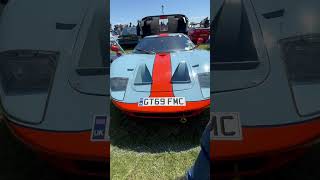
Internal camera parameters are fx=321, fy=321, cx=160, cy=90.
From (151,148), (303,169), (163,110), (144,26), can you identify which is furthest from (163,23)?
(303,169)

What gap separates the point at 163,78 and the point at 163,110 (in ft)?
0.87

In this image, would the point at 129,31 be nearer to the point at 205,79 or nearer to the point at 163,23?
the point at 163,23

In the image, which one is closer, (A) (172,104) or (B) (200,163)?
(B) (200,163)

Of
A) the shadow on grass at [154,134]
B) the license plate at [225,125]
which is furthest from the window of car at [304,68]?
the shadow on grass at [154,134]

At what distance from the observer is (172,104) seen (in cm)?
196

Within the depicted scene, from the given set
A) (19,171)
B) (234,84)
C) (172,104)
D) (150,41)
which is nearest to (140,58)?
(150,41)

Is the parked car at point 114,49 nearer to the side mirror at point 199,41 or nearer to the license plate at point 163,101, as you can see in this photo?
the side mirror at point 199,41

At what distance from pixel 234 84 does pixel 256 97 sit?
0.10m

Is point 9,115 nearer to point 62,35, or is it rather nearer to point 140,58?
point 62,35

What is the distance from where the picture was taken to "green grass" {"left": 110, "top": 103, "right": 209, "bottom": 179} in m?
1.29

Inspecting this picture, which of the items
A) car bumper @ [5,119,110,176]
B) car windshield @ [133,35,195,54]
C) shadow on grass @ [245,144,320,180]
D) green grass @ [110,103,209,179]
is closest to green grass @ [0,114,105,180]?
car bumper @ [5,119,110,176]

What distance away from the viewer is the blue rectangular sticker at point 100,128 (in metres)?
1.21

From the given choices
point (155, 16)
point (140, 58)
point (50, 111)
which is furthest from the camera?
point (140, 58)

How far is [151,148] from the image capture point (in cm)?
144
